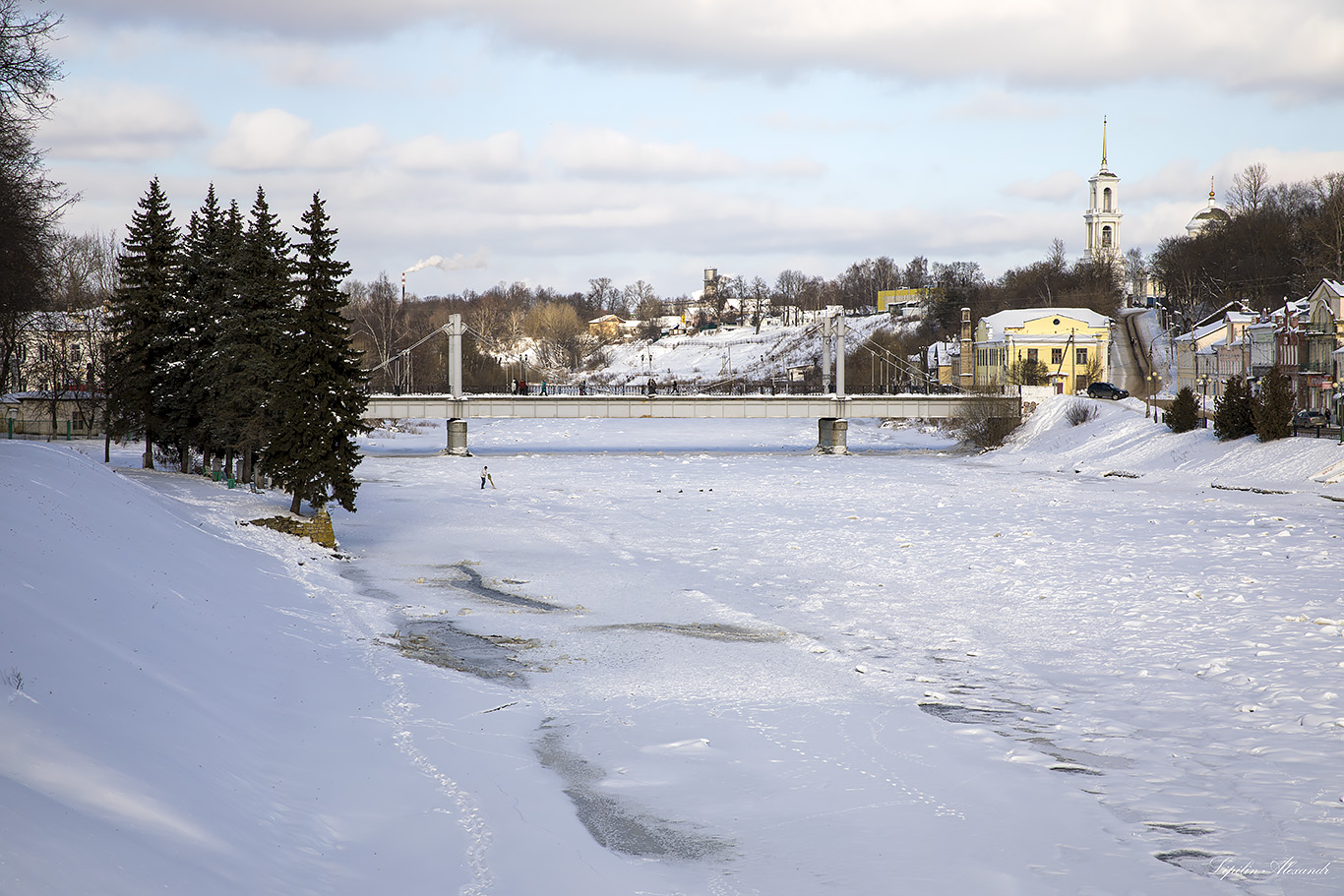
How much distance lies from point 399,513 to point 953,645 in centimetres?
2559

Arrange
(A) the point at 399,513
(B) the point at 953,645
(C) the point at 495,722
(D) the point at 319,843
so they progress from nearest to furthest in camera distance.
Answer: (D) the point at 319,843, (C) the point at 495,722, (B) the point at 953,645, (A) the point at 399,513

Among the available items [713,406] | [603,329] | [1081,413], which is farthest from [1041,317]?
[603,329]

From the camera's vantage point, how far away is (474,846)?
33.6 ft

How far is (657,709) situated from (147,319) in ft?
109

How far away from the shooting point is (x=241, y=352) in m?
37.1

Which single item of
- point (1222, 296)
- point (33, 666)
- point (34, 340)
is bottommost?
point (33, 666)

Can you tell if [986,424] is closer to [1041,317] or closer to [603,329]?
[1041,317]

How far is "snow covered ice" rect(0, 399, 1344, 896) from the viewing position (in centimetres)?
954

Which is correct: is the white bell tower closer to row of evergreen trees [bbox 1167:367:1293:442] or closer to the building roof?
the building roof

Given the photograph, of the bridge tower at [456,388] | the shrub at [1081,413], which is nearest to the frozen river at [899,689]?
the shrub at [1081,413]

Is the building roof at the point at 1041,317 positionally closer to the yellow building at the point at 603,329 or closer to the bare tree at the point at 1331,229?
the bare tree at the point at 1331,229

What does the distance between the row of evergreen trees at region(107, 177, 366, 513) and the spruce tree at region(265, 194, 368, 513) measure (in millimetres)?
33

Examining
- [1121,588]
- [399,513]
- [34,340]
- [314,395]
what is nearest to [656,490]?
[399,513]

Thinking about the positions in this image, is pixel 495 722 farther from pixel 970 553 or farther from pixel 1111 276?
pixel 1111 276
